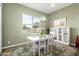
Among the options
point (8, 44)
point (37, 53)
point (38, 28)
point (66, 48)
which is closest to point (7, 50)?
point (8, 44)

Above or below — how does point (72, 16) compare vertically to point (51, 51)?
above

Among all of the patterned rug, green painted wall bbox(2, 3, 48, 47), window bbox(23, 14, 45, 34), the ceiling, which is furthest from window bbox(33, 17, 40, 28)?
the patterned rug

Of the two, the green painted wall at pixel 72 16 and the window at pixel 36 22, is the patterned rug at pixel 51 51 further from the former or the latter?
the window at pixel 36 22

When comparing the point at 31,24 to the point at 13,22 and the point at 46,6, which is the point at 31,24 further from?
the point at 46,6

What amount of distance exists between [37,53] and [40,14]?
→ 2.68ft

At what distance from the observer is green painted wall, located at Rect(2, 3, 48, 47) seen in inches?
77.4

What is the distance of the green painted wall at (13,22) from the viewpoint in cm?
196

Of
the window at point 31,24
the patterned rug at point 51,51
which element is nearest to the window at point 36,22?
the window at point 31,24

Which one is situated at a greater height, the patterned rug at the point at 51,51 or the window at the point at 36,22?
the window at the point at 36,22

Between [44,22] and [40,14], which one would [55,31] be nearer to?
[44,22]

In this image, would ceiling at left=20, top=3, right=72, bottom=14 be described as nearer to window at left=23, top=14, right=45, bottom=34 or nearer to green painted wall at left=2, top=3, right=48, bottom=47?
green painted wall at left=2, top=3, right=48, bottom=47

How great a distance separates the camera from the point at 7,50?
1.96 m

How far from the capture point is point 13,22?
1992 millimetres

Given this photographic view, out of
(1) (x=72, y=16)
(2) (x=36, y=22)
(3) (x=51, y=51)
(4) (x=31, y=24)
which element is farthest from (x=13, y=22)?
(1) (x=72, y=16)
